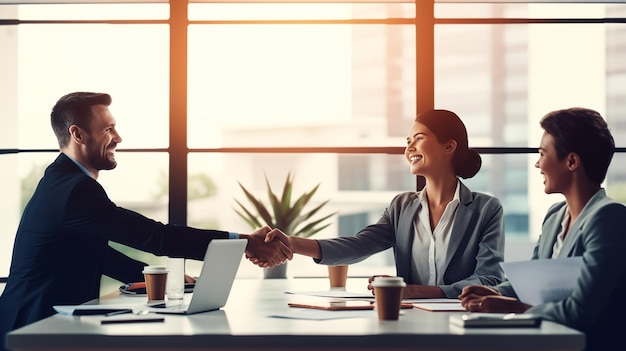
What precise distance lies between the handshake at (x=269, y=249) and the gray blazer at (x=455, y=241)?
0.14 metres

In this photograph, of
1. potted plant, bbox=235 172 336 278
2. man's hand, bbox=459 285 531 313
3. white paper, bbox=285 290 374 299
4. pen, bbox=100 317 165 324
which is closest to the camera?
pen, bbox=100 317 165 324

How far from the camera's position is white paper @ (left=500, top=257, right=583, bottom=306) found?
7.02ft

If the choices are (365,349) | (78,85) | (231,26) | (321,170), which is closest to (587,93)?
(231,26)

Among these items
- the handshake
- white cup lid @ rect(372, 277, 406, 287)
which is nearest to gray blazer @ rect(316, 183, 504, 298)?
the handshake

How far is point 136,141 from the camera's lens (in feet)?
15.5

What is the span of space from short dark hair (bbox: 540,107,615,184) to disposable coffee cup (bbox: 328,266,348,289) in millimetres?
1038

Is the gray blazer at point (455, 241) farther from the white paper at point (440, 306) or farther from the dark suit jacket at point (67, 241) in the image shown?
the dark suit jacket at point (67, 241)

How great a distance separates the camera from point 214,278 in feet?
7.41

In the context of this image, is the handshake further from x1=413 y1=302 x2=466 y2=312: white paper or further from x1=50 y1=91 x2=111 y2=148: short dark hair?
x1=413 y1=302 x2=466 y2=312: white paper

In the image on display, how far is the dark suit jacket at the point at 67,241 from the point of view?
9.04ft

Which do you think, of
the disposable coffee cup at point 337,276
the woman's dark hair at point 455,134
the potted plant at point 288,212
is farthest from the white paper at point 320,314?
the potted plant at point 288,212

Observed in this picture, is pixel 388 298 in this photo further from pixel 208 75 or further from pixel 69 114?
pixel 208 75

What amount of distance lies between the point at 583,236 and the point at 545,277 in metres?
0.19

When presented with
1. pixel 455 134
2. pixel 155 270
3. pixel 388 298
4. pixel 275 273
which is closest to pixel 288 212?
pixel 275 273
